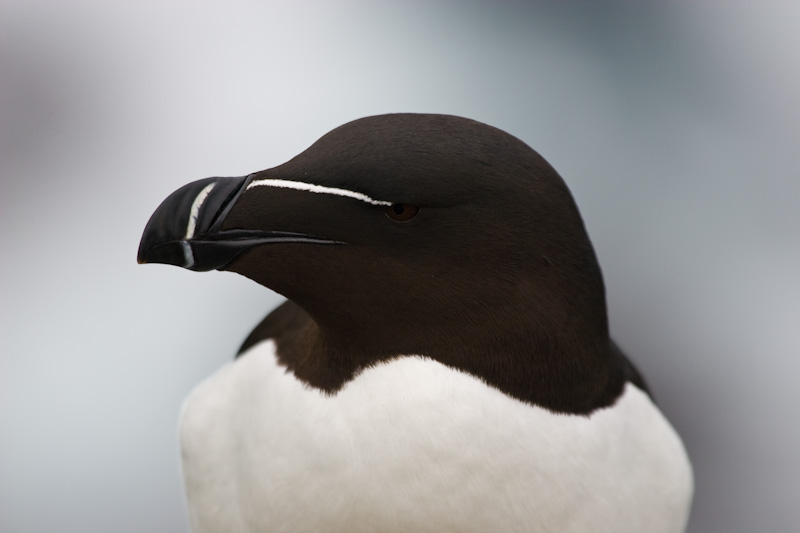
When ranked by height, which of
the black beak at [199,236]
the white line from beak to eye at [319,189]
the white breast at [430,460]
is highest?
the white line from beak to eye at [319,189]

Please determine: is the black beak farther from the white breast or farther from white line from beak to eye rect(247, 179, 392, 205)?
the white breast

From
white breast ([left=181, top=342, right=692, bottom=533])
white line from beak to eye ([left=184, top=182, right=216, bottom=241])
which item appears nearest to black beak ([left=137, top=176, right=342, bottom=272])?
white line from beak to eye ([left=184, top=182, right=216, bottom=241])

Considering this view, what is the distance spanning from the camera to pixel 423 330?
57.1 inches

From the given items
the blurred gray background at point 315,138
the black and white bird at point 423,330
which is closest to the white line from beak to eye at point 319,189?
the black and white bird at point 423,330

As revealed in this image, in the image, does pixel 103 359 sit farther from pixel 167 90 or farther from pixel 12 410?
pixel 167 90

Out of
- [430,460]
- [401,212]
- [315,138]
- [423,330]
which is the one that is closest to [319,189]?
[401,212]

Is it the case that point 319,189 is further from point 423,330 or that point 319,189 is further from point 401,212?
point 423,330

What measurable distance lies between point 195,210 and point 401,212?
0.28m

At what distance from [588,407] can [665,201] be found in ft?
6.34

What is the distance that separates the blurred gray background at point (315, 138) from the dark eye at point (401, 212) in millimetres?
1770

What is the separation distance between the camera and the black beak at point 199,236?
1.36 meters

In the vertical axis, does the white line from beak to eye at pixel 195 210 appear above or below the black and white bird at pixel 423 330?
above

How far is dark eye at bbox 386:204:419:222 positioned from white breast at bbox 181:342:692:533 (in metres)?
0.22

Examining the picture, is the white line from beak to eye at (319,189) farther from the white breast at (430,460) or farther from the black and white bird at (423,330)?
the white breast at (430,460)
